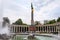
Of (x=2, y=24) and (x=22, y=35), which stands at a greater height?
(x=2, y=24)

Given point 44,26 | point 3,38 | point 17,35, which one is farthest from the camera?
point 44,26

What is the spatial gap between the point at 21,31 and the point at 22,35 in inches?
10.3

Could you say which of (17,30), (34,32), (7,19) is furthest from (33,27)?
(7,19)

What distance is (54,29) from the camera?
349 inches

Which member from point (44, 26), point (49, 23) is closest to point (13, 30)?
point (44, 26)

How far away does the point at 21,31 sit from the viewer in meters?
8.36

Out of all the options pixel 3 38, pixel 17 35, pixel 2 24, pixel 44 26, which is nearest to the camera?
pixel 3 38

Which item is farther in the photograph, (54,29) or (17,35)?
(54,29)

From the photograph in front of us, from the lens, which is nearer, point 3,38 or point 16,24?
point 3,38

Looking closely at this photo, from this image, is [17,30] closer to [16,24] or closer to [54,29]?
[16,24]

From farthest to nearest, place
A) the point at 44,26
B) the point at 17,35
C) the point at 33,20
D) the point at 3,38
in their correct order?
1. the point at 44,26
2. the point at 33,20
3. the point at 17,35
4. the point at 3,38

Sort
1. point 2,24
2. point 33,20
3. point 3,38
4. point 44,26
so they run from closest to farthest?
point 3,38 → point 2,24 → point 33,20 → point 44,26

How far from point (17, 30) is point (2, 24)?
119cm

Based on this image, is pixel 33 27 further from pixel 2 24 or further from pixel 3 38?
pixel 3 38
